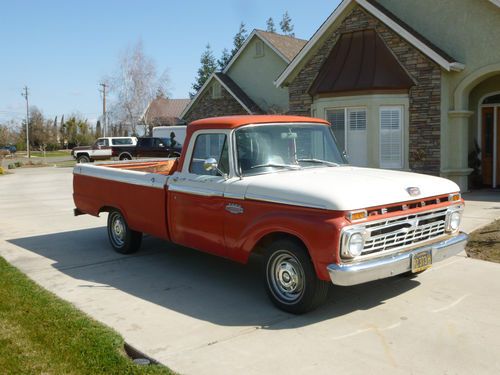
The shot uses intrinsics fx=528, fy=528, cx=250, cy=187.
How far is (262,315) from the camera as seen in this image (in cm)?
531

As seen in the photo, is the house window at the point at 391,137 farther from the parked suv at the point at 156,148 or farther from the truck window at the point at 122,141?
the truck window at the point at 122,141

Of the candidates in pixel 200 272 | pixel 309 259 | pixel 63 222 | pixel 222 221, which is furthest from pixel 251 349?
pixel 63 222

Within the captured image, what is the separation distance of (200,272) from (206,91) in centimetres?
2071

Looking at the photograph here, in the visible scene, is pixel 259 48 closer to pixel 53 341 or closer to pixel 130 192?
pixel 130 192

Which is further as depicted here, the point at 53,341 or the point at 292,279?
the point at 292,279

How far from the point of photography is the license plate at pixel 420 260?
5.13 meters

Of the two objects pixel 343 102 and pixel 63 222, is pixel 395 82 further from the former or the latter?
pixel 63 222

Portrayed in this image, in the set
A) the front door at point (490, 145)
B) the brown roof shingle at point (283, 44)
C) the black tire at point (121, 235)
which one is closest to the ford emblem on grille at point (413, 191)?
the black tire at point (121, 235)

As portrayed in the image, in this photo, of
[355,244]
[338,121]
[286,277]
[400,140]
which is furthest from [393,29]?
[355,244]

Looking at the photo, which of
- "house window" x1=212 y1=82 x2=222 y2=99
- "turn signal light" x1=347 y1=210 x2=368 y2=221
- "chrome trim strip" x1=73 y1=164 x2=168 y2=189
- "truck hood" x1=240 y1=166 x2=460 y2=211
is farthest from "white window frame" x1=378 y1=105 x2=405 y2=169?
"house window" x1=212 y1=82 x2=222 y2=99

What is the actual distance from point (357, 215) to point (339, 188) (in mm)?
365

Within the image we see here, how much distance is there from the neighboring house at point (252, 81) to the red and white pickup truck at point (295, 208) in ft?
58.0

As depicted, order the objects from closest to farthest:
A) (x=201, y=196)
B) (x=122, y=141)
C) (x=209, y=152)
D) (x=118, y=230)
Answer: (x=201, y=196), (x=209, y=152), (x=118, y=230), (x=122, y=141)

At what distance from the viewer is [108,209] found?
8195 millimetres
